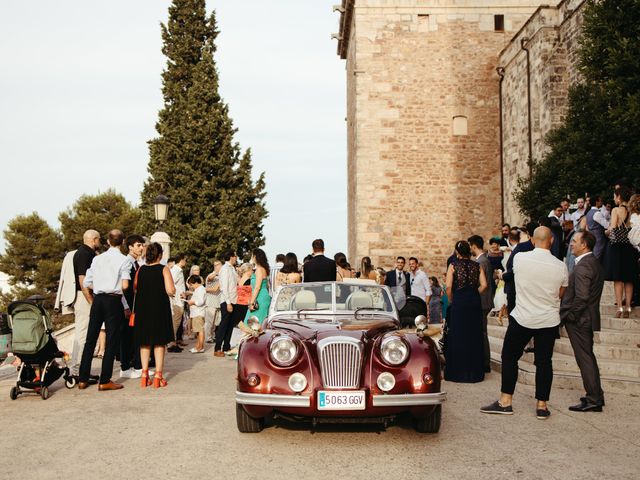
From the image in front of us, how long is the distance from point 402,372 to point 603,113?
11.7 metres

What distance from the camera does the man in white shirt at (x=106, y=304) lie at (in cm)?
832

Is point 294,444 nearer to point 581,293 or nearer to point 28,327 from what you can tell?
point 581,293

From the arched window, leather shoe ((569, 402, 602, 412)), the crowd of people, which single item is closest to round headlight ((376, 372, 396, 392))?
the crowd of people

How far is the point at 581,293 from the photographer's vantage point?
688cm

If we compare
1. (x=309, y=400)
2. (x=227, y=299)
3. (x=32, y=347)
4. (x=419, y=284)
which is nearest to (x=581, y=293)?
(x=309, y=400)

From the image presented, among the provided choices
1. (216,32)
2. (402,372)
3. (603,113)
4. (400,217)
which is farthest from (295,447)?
(216,32)

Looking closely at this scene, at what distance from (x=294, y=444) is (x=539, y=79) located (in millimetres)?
19016

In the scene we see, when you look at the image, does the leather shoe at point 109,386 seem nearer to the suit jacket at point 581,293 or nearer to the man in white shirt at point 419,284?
the suit jacket at point 581,293

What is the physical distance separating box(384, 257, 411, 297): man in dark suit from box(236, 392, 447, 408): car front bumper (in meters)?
9.15

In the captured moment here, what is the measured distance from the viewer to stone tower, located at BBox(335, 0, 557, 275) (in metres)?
25.7

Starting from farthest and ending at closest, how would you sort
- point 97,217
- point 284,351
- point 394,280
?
point 97,217 → point 394,280 → point 284,351

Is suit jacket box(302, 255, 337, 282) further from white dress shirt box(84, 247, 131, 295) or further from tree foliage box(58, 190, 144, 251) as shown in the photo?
tree foliage box(58, 190, 144, 251)

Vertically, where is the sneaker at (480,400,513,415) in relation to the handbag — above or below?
below

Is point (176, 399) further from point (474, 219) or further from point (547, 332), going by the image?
point (474, 219)
